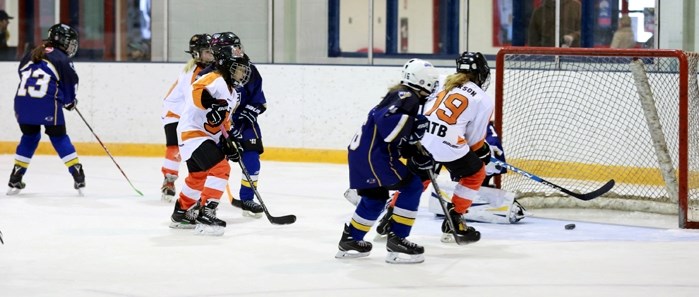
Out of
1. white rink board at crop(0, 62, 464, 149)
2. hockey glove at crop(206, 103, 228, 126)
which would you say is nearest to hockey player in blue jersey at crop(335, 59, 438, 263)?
hockey glove at crop(206, 103, 228, 126)

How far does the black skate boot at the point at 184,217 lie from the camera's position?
5395 mm

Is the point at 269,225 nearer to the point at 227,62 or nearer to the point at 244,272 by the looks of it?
the point at 227,62

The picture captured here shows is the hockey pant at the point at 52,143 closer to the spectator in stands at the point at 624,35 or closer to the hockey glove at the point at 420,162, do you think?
the hockey glove at the point at 420,162

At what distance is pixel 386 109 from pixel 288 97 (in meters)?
4.17

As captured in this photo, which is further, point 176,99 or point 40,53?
point 40,53

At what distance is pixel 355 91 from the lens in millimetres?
8359

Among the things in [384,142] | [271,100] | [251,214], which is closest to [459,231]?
[384,142]

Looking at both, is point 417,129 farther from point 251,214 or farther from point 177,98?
point 177,98

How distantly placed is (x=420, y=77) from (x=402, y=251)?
→ 0.64m

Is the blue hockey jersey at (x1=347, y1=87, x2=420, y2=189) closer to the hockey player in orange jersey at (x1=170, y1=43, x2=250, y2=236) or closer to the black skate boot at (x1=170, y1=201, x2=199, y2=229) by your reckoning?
the hockey player in orange jersey at (x1=170, y1=43, x2=250, y2=236)

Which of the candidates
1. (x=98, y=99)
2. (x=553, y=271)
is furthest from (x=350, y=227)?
(x=98, y=99)

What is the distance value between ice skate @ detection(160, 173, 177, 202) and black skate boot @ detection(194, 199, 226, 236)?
1.20 metres

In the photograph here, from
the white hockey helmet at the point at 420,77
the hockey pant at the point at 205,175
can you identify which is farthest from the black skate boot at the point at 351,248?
the hockey pant at the point at 205,175

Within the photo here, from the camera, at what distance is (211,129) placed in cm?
521
